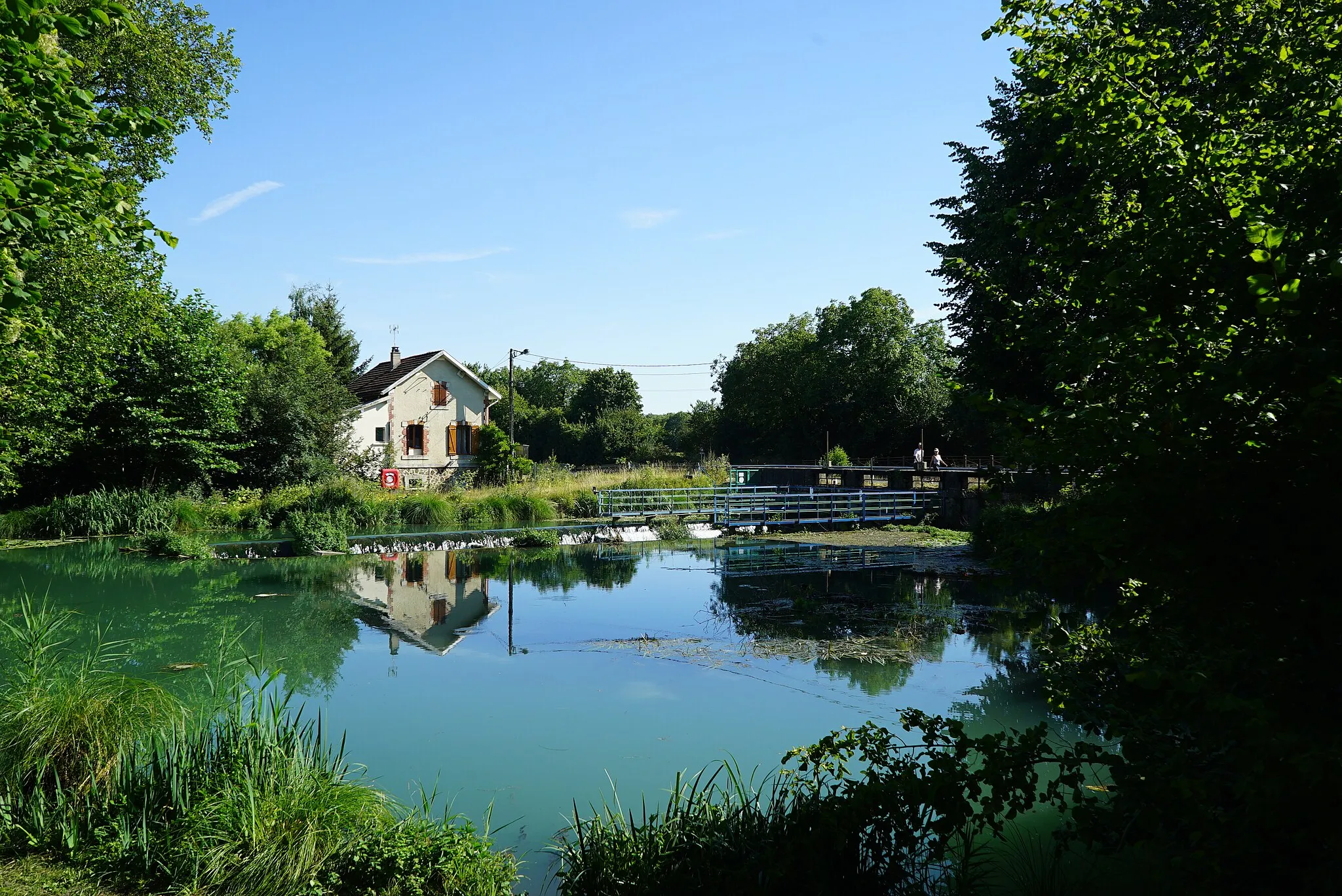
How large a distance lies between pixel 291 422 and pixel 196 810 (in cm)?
2511

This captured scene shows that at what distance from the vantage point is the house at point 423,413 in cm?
3650

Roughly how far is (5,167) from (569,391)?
78092mm

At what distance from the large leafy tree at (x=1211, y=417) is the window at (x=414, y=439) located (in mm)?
36534

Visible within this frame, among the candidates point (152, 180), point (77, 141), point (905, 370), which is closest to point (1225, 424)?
point (77, 141)

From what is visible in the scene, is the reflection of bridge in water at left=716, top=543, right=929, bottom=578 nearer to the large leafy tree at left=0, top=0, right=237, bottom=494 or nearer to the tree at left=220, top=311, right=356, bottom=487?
the large leafy tree at left=0, top=0, right=237, bottom=494

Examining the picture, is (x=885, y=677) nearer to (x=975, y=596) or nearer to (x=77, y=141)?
(x=975, y=596)

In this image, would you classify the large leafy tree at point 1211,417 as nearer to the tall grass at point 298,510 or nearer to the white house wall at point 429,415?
the tall grass at point 298,510

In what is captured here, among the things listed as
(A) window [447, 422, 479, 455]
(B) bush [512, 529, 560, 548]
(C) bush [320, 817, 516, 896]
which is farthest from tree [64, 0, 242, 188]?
(A) window [447, 422, 479, 455]

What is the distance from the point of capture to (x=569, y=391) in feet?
271

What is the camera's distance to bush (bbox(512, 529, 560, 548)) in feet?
75.0

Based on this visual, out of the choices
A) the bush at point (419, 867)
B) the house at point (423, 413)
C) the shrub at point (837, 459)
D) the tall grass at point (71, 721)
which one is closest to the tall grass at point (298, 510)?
the shrub at point (837, 459)

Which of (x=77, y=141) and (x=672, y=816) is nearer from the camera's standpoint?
(x=672, y=816)

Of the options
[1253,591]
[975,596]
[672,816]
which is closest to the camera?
[1253,591]

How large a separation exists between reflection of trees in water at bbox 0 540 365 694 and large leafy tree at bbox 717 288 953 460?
28.9 meters
